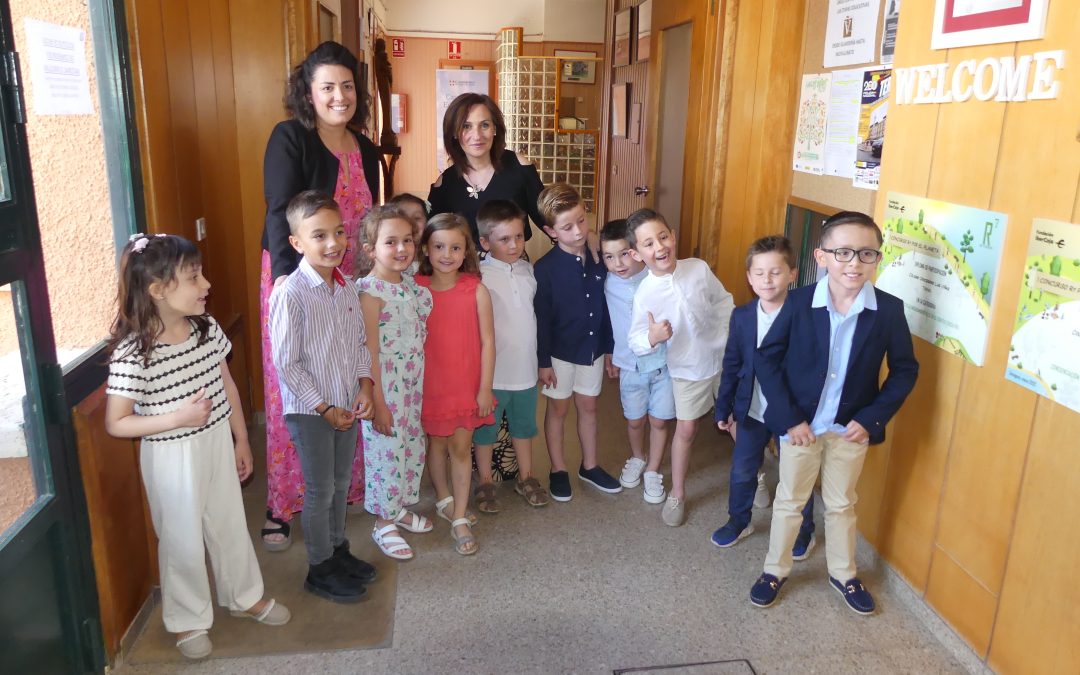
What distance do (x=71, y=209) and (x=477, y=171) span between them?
134cm

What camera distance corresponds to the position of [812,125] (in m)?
2.90

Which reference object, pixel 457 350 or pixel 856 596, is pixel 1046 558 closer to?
pixel 856 596

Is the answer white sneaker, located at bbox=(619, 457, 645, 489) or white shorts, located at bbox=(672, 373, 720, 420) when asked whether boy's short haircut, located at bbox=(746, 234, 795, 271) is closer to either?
white shorts, located at bbox=(672, 373, 720, 420)

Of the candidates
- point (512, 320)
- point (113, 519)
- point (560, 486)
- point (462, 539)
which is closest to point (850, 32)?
point (512, 320)

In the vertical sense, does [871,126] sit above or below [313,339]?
above

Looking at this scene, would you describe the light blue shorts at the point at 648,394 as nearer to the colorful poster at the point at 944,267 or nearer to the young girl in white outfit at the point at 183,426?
the colorful poster at the point at 944,267

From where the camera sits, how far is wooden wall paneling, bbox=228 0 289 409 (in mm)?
3215

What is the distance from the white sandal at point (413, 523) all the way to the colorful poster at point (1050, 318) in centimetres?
183

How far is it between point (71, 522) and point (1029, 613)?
2211mm

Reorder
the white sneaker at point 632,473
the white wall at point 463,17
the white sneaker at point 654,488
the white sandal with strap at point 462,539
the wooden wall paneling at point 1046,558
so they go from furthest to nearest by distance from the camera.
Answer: the white wall at point 463,17
the white sneaker at point 632,473
the white sneaker at point 654,488
the white sandal with strap at point 462,539
the wooden wall paneling at point 1046,558

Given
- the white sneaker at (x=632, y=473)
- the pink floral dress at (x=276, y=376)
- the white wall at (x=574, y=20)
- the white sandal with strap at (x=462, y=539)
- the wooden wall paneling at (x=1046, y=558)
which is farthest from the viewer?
the white wall at (x=574, y=20)

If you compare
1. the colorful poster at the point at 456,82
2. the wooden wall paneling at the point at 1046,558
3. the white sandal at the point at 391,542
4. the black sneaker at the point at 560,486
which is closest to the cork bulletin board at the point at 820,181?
the wooden wall paneling at the point at 1046,558

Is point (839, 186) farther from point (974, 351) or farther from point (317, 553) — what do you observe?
point (317, 553)

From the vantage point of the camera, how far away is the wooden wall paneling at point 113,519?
1826 mm
